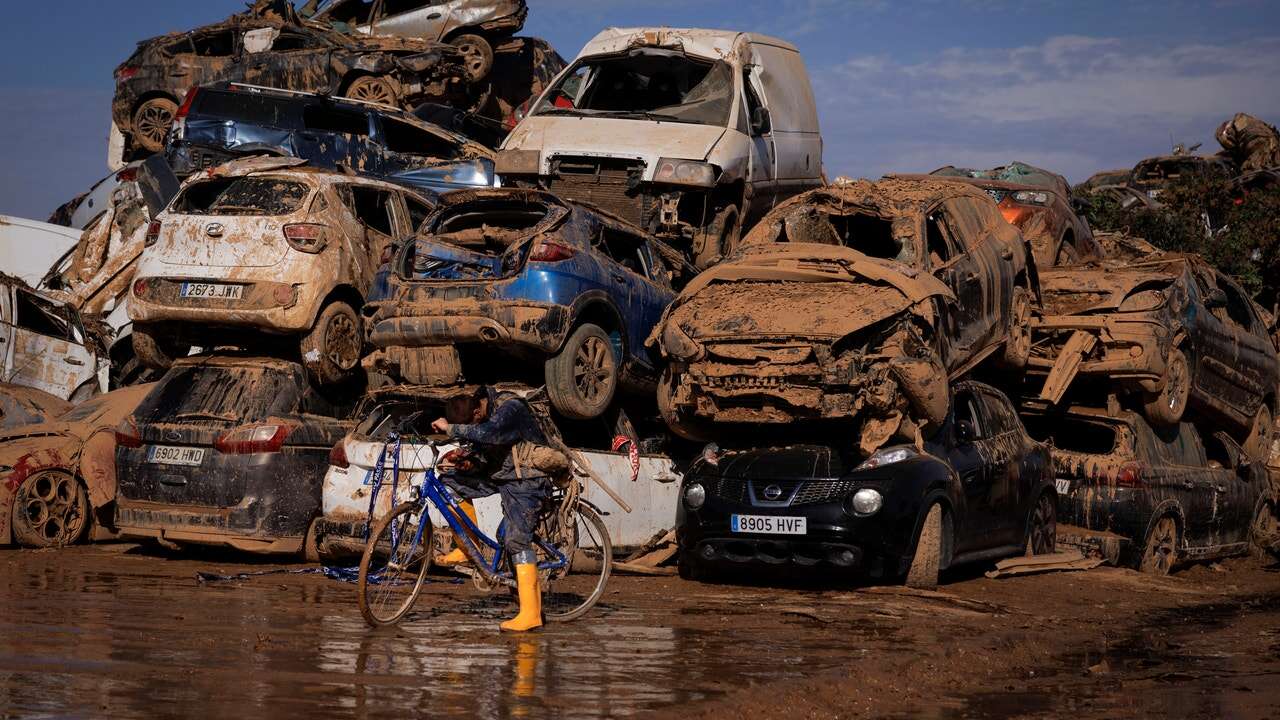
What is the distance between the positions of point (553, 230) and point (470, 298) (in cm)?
86

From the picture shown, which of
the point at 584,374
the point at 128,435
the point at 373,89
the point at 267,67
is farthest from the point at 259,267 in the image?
the point at 267,67

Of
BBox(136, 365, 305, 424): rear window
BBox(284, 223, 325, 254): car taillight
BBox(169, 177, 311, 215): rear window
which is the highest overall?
BBox(169, 177, 311, 215): rear window

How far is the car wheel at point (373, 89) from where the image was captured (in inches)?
790

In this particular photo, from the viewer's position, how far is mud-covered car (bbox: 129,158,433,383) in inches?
476

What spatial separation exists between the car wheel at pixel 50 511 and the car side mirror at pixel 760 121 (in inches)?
283

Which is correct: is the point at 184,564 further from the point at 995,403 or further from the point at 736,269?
the point at 995,403

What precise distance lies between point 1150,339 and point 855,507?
15.2ft

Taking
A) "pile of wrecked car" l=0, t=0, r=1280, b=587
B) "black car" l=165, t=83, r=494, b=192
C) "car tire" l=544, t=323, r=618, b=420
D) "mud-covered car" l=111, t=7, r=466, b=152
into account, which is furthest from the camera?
"mud-covered car" l=111, t=7, r=466, b=152

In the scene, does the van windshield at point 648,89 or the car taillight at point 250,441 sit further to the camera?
the van windshield at point 648,89

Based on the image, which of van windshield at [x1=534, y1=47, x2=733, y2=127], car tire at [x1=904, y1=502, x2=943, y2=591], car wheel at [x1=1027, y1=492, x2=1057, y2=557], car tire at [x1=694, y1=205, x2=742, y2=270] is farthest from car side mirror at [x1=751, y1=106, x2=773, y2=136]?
car tire at [x1=904, y1=502, x2=943, y2=591]

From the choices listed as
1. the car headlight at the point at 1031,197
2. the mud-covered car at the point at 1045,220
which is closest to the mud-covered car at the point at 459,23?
the mud-covered car at the point at 1045,220

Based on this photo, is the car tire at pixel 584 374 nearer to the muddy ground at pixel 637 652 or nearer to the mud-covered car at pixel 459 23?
the muddy ground at pixel 637 652

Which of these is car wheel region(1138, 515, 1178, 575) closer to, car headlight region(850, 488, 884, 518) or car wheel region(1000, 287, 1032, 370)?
car wheel region(1000, 287, 1032, 370)

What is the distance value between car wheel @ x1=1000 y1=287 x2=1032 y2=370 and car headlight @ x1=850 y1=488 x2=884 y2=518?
3463 millimetres
